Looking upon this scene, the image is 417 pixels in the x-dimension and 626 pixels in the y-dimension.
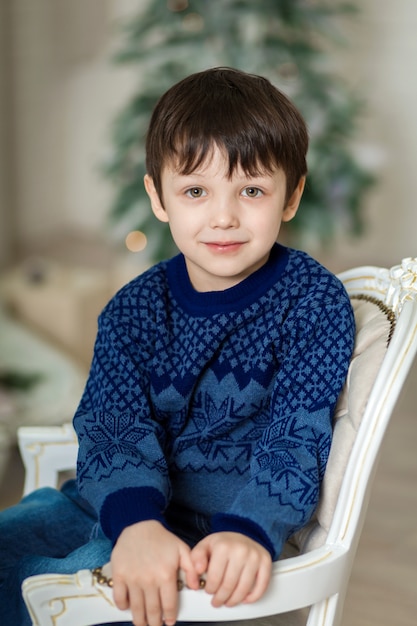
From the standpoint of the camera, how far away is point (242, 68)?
Answer: 3170 mm

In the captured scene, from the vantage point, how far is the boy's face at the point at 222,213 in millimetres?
1149

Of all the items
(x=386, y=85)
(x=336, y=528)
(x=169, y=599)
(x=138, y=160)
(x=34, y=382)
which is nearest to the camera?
(x=169, y=599)

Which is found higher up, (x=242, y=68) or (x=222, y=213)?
(x=242, y=68)

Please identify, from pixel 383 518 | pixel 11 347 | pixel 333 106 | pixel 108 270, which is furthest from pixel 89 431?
pixel 108 270

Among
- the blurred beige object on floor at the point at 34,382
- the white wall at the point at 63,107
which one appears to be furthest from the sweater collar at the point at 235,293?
the white wall at the point at 63,107

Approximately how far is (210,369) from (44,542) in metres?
0.36

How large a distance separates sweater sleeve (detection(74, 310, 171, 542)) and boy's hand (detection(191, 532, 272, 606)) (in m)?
0.10

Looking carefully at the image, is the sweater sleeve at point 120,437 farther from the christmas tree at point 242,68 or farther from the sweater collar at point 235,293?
the christmas tree at point 242,68

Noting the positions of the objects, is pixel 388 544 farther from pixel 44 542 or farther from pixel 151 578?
pixel 151 578

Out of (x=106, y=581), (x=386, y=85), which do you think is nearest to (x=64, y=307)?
(x=386, y=85)

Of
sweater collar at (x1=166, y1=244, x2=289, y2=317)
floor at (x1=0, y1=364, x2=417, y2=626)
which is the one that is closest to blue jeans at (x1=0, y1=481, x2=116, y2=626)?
sweater collar at (x1=166, y1=244, x2=289, y2=317)

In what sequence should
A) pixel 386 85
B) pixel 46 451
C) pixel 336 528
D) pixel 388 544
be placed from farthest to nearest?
pixel 386 85
pixel 388 544
pixel 46 451
pixel 336 528

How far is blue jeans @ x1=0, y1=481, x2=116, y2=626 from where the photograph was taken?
114 cm

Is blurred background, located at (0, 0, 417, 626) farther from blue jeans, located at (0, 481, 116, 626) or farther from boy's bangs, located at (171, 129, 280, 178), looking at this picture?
boy's bangs, located at (171, 129, 280, 178)
